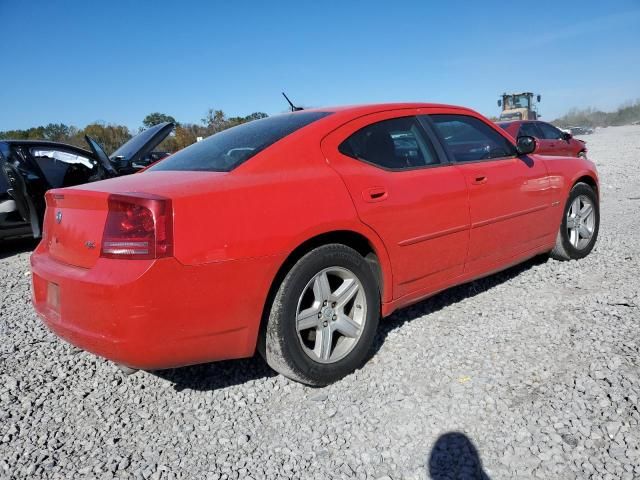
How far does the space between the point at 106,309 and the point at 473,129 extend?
9.71 ft

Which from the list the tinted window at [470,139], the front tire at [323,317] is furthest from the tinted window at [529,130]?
the front tire at [323,317]

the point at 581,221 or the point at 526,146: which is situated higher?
the point at 526,146

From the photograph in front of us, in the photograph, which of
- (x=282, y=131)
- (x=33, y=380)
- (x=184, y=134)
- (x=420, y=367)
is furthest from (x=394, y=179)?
(x=184, y=134)

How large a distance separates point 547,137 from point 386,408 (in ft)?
40.3

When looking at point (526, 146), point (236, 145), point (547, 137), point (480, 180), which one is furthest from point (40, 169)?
point (547, 137)

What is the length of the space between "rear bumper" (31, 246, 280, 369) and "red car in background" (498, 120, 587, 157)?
1079 centimetres

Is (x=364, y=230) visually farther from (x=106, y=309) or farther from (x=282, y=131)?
(x=106, y=309)

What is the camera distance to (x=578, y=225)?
475 cm

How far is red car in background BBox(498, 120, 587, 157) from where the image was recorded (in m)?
12.1

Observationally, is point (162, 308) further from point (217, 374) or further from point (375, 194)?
point (375, 194)

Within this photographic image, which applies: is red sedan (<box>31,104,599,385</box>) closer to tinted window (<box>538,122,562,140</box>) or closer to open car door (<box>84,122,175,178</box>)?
open car door (<box>84,122,175,178</box>)

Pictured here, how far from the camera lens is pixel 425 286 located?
128 inches

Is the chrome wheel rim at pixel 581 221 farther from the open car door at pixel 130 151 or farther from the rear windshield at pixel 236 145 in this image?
the open car door at pixel 130 151

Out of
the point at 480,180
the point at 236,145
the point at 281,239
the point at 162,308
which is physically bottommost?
the point at 162,308
